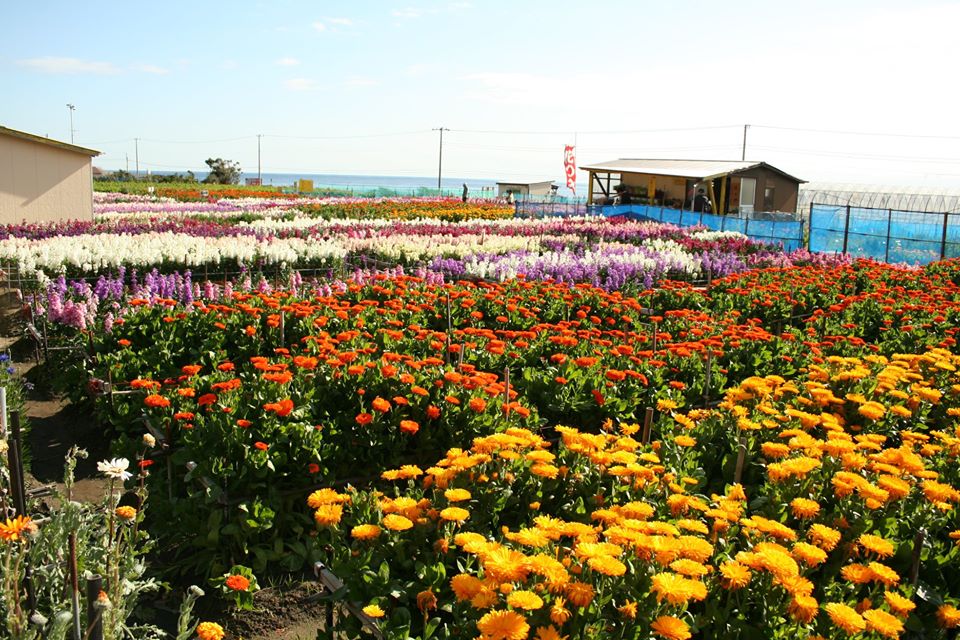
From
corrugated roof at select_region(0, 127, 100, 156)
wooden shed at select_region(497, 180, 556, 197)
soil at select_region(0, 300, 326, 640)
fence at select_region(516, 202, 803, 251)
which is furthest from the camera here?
wooden shed at select_region(497, 180, 556, 197)

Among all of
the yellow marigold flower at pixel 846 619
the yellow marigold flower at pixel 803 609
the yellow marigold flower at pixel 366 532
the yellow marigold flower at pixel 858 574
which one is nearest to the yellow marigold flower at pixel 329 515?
the yellow marigold flower at pixel 366 532

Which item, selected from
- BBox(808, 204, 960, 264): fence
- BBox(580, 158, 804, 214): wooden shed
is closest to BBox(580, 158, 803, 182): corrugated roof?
BBox(580, 158, 804, 214): wooden shed

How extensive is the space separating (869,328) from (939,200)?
40246 mm

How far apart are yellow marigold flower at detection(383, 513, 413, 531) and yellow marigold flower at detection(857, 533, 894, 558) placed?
5.70 ft

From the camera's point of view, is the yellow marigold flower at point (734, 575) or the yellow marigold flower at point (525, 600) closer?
the yellow marigold flower at point (525, 600)

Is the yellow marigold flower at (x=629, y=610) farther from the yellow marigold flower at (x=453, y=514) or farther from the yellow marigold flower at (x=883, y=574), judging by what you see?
the yellow marigold flower at (x=883, y=574)

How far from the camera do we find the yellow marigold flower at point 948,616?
2814mm

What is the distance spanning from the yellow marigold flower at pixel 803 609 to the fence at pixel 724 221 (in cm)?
2149

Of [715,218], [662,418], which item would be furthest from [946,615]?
[715,218]

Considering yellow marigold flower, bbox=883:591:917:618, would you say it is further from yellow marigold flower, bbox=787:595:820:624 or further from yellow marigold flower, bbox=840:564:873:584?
yellow marigold flower, bbox=787:595:820:624

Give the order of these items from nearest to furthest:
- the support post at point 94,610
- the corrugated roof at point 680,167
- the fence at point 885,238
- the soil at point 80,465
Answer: the support post at point 94,610, the soil at point 80,465, the fence at point 885,238, the corrugated roof at point 680,167

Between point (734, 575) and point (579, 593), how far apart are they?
1.93ft

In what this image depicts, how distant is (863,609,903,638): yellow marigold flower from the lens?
2.51 m

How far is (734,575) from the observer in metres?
2.75
